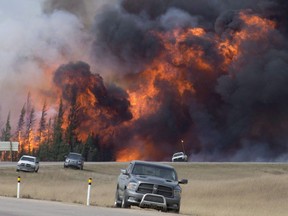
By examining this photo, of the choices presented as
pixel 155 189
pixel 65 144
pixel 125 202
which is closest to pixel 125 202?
pixel 125 202

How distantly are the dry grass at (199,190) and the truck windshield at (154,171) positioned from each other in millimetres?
2479

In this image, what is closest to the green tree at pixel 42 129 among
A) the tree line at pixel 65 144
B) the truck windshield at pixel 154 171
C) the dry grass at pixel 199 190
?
the tree line at pixel 65 144

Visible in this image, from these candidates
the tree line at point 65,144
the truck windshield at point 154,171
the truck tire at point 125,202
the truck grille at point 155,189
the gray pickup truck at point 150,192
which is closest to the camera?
the gray pickup truck at point 150,192

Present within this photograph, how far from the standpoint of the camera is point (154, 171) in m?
25.8

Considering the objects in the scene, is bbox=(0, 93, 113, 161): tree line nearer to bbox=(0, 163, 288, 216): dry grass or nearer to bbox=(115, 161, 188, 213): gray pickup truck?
bbox=(0, 163, 288, 216): dry grass

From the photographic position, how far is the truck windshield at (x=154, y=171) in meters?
25.6

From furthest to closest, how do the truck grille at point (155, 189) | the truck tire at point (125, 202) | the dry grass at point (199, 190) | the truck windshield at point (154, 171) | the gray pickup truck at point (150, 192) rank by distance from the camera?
1. the dry grass at point (199, 190)
2. the truck windshield at point (154, 171)
3. the truck tire at point (125, 202)
4. the truck grille at point (155, 189)
5. the gray pickup truck at point (150, 192)

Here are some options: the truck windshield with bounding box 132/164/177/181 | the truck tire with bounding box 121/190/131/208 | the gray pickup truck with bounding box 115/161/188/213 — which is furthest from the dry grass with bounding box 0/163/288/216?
the truck tire with bounding box 121/190/131/208

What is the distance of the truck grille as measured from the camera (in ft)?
79.1

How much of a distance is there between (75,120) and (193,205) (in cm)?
9574

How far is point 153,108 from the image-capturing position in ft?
432

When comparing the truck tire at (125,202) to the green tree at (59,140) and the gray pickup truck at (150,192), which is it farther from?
the green tree at (59,140)

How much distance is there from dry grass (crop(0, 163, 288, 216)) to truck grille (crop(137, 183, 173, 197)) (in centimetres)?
346

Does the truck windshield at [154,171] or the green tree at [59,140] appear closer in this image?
the truck windshield at [154,171]
